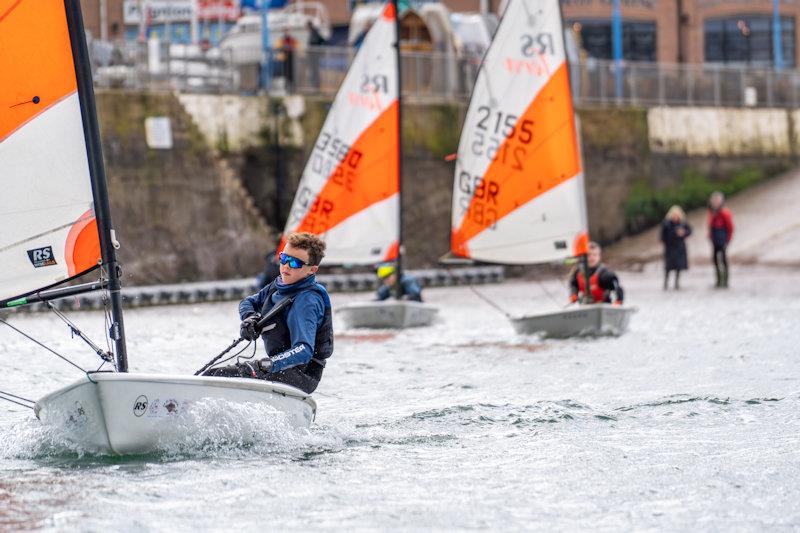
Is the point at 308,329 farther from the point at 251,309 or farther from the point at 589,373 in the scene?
the point at 589,373

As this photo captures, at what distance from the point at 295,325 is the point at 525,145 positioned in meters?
9.18

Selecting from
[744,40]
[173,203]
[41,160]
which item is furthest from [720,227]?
[744,40]

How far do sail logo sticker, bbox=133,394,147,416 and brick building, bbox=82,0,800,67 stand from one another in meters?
34.8

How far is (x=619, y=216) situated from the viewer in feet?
106

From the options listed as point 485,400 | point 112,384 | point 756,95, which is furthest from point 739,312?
point 756,95

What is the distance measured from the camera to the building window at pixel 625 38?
42.8m

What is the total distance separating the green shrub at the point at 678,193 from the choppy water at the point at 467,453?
17.4 m

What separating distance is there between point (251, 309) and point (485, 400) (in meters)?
2.96

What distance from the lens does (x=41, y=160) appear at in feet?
28.5

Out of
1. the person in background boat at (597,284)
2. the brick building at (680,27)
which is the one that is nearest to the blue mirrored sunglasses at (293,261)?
the person in background boat at (597,284)

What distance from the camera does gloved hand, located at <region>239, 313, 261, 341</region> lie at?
→ 8734 mm

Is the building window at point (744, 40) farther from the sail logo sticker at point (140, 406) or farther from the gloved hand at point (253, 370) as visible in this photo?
the sail logo sticker at point (140, 406)

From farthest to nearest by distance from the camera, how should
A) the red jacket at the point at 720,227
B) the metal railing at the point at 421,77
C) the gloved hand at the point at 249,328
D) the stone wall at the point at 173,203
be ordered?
the metal railing at the point at 421,77 < the stone wall at the point at 173,203 < the red jacket at the point at 720,227 < the gloved hand at the point at 249,328

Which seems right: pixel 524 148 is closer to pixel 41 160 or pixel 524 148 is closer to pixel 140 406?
pixel 41 160
